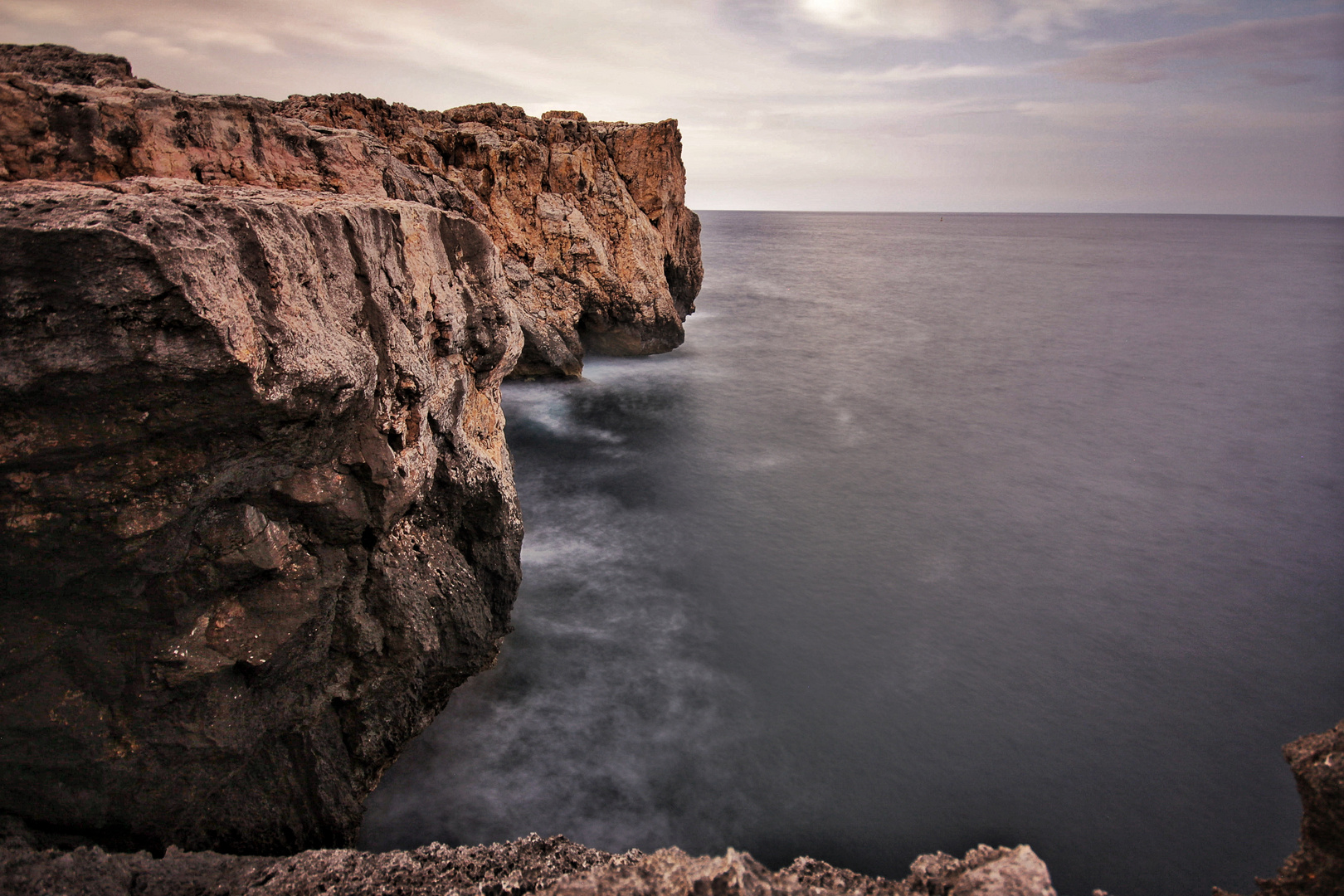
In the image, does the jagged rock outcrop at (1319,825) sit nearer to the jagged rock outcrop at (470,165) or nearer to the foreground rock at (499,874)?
the foreground rock at (499,874)

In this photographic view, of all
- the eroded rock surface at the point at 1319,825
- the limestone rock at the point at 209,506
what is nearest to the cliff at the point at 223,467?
the limestone rock at the point at 209,506

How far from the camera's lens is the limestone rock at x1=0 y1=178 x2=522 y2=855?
10.9ft

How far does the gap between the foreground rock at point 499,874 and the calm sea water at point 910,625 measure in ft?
5.88

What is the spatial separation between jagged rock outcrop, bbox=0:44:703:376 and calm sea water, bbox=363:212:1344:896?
2418 mm

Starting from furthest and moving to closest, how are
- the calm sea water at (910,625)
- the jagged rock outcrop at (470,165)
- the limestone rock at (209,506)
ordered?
the calm sea water at (910,625) < the jagged rock outcrop at (470,165) < the limestone rock at (209,506)

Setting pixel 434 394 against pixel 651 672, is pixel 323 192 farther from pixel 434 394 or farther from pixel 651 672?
Result: pixel 651 672

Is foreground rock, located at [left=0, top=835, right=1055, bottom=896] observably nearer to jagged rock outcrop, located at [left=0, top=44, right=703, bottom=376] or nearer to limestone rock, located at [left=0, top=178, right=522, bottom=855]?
limestone rock, located at [left=0, top=178, right=522, bottom=855]

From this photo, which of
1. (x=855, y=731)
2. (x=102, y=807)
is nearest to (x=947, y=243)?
(x=855, y=731)

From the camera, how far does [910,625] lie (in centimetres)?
934

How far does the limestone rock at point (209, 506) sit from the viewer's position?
332 cm

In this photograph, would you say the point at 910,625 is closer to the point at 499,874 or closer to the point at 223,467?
the point at 499,874

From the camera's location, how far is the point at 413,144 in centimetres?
1382

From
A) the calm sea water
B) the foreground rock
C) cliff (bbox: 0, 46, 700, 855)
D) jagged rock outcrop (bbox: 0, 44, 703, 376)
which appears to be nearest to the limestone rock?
cliff (bbox: 0, 46, 700, 855)

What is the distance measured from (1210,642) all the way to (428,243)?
35.4 feet
